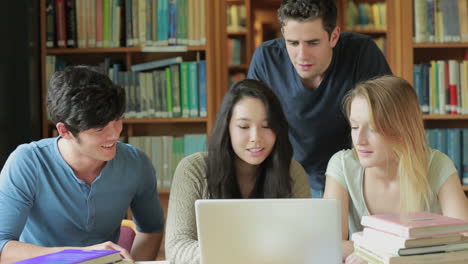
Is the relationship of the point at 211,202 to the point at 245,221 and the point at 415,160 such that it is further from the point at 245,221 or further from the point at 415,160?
the point at 415,160

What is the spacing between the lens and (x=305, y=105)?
261 centimetres

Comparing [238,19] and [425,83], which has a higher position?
[238,19]

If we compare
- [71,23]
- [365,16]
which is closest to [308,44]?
[71,23]

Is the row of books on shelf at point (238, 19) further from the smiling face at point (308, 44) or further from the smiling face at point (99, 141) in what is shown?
the smiling face at point (99, 141)

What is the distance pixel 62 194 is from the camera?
2.04 m

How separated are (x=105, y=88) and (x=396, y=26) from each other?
7.94 feet

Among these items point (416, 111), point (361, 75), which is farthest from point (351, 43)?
point (416, 111)

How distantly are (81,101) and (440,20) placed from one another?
2.66 metres

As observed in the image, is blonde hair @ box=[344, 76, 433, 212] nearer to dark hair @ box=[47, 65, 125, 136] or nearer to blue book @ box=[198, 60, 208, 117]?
dark hair @ box=[47, 65, 125, 136]

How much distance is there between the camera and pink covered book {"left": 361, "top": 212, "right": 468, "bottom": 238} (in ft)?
4.81

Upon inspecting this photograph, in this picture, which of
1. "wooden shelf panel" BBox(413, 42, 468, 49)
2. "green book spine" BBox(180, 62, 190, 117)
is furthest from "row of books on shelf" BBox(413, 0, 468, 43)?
"green book spine" BBox(180, 62, 190, 117)

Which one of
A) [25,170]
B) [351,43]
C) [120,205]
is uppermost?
[351,43]

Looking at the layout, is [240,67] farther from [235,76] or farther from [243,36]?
[243,36]

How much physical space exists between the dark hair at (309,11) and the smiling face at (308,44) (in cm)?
2
